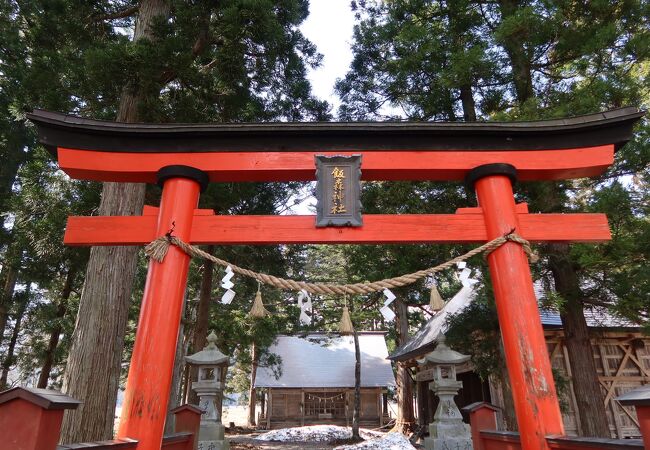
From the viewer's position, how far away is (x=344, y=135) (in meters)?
4.51

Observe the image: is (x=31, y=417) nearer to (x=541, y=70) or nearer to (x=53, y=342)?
(x=541, y=70)

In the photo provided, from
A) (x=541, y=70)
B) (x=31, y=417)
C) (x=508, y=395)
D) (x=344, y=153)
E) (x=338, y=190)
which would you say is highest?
(x=541, y=70)

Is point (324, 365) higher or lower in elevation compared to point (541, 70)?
lower

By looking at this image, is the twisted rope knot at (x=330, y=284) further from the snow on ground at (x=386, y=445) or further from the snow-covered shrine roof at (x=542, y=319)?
the snow on ground at (x=386, y=445)

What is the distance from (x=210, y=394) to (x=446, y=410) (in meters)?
4.82

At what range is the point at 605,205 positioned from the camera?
5977 mm

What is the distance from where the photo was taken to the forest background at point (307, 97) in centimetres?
597

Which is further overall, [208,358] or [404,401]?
[404,401]

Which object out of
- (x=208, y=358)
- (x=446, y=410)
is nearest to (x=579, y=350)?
(x=446, y=410)

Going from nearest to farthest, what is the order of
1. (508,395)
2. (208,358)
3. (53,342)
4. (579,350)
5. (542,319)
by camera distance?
(579,350) < (508,395) < (208,358) < (542,319) < (53,342)

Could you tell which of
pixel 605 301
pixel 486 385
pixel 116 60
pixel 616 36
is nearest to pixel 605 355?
pixel 486 385

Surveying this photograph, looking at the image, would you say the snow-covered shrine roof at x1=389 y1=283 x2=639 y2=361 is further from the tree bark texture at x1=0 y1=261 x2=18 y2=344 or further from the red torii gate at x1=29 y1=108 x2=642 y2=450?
the tree bark texture at x1=0 y1=261 x2=18 y2=344

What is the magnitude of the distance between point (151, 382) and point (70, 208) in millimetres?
6418

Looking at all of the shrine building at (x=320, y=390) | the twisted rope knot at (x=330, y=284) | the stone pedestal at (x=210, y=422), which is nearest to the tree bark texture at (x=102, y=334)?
the twisted rope knot at (x=330, y=284)
